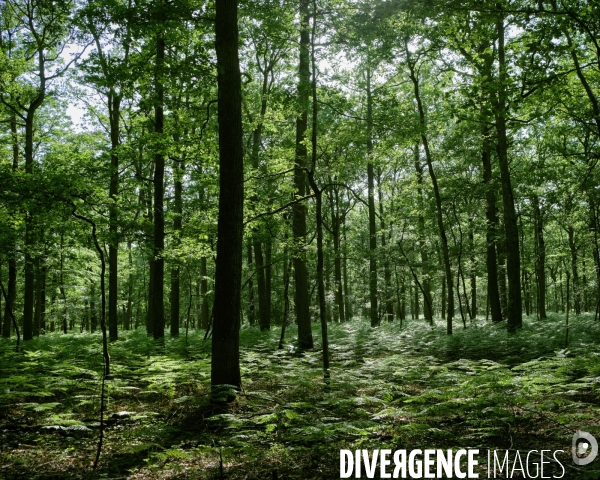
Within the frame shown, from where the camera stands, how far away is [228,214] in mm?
6934

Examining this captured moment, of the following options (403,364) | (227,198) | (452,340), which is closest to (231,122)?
(227,198)

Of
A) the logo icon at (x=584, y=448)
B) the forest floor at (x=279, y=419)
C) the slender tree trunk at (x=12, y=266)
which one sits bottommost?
the forest floor at (x=279, y=419)

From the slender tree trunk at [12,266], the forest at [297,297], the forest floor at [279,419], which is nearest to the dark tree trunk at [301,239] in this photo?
the forest at [297,297]

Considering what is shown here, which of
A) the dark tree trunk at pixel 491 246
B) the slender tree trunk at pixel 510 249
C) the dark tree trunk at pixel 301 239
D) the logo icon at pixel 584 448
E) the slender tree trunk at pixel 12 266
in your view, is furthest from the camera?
the dark tree trunk at pixel 491 246

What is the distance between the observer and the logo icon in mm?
3809

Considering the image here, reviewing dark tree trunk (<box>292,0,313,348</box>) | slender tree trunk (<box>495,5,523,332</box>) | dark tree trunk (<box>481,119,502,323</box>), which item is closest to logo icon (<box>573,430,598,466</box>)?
dark tree trunk (<box>292,0,313,348</box>)

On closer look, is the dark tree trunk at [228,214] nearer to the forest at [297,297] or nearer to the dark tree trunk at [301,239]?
the forest at [297,297]

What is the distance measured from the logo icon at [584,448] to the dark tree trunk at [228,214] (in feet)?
15.2

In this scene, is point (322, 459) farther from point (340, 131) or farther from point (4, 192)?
point (4, 192)

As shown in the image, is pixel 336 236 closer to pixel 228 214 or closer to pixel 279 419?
pixel 228 214

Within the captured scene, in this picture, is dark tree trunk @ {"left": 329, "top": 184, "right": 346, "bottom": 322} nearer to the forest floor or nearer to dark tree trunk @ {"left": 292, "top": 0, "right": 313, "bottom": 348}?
→ dark tree trunk @ {"left": 292, "top": 0, "right": 313, "bottom": 348}

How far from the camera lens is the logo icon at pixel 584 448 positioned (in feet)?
12.5

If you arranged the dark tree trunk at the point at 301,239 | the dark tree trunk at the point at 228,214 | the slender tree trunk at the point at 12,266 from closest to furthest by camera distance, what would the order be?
the dark tree trunk at the point at 228,214
the dark tree trunk at the point at 301,239
the slender tree trunk at the point at 12,266

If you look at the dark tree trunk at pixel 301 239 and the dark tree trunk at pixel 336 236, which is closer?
the dark tree trunk at pixel 301 239
